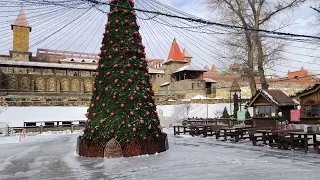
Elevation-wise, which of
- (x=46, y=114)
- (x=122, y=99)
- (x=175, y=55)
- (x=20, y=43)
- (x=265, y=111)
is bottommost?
(x=46, y=114)

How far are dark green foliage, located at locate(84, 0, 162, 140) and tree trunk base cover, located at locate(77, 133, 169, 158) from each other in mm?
163

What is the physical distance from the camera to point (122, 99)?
937cm

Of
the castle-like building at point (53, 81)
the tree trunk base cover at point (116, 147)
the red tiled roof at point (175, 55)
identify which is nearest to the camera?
the tree trunk base cover at point (116, 147)

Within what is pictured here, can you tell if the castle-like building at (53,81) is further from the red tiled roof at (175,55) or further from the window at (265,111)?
the window at (265,111)

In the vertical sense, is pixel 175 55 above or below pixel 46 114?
above

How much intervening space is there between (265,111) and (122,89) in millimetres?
11359

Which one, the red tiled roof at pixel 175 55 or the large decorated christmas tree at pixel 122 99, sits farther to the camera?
the red tiled roof at pixel 175 55

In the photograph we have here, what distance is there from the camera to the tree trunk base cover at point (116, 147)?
8.98m

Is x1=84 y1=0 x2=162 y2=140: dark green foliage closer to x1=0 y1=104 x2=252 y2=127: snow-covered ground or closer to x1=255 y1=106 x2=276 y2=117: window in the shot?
x1=255 y1=106 x2=276 y2=117: window

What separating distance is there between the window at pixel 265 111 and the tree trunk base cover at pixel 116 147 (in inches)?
401

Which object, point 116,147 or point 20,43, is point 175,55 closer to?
point 20,43

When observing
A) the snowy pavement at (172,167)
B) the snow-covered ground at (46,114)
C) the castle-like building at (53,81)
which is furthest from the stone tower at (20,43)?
the snowy pavement at (172,167)

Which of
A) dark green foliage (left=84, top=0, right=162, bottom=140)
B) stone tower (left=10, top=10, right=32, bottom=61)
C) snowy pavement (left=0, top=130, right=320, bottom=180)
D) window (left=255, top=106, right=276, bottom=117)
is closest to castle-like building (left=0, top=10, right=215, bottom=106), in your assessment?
stone tower (left=10, top=10, right=32, bottom=61)

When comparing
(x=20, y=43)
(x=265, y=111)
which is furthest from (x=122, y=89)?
(x=20, y=43)
